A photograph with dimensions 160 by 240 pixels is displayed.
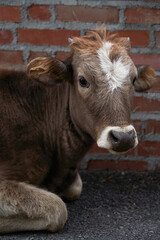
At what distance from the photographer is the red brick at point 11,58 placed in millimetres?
3564

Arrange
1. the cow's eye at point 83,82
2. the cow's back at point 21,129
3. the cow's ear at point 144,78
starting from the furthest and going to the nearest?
1. the cow's ear at point 144,78
2. the cow's back at point 21,129
3. the cow's eye at point 83,82

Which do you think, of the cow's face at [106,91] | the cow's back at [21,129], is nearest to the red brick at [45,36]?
the cow's back at [21,129]

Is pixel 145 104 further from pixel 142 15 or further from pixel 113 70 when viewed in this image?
pixel 113 70

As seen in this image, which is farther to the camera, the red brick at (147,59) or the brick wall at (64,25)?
the red brick at (147,59)

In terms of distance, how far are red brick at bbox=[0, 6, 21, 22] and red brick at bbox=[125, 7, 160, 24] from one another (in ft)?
3.21

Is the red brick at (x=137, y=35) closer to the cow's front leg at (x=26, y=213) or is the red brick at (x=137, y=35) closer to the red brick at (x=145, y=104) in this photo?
the red brick at (x=145, y=104)

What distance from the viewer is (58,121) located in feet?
9.95

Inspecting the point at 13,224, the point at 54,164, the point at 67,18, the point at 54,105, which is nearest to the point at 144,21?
the point at 67,18

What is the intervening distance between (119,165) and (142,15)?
1443 millimetres

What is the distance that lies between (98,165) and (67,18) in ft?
4.69

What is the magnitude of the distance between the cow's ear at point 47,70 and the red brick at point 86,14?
891 mm

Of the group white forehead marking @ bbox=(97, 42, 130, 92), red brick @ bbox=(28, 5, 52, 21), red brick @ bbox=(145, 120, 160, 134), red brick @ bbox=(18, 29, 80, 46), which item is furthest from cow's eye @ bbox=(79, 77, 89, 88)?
red brick @ bbox=(145, 120, 160, 134)

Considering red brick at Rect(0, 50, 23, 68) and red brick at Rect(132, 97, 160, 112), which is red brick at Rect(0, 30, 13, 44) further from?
red brick at Rect(132, 97, 160, 112)

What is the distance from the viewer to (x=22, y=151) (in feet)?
9.36
